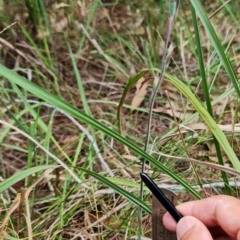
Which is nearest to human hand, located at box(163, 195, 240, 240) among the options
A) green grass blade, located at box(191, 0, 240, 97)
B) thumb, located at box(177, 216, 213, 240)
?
thumb, located at box(177, 216, 213, 240)

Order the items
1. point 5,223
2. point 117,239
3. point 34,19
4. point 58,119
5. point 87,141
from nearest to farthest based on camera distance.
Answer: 1. point 5,223
2. point 117,239
3. point 87,141
4. point 58,119
5. point 34,19

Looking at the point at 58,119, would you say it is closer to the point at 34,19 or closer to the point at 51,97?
the point at 34,19

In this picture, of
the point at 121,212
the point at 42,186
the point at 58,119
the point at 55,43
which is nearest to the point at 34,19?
the point at 55,43

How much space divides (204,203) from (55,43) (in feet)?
2.97

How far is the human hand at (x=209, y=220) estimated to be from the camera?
0.75 meters

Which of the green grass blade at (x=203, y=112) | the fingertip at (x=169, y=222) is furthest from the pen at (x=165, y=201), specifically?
the green grass blade at (x=203, y=112)

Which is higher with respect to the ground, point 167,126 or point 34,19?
point 34,19

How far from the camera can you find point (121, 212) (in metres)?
1.05

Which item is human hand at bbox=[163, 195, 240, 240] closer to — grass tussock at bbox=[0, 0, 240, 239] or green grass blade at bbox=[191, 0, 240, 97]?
grass tussock at bbox=[0, 0, 240, 239]

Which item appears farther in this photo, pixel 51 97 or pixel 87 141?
pixel 87 141

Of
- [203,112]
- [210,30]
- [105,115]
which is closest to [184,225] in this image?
[203,112]

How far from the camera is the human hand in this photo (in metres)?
0.75

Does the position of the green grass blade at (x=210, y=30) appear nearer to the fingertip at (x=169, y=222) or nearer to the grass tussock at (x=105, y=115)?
the grass tussock at (x=105, y=115)

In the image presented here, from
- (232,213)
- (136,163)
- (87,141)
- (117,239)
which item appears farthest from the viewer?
(87,141)
